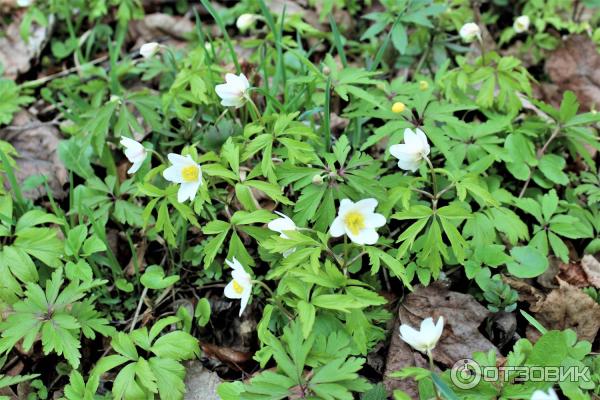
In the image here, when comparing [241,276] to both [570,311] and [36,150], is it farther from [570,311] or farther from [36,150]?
[36,150]

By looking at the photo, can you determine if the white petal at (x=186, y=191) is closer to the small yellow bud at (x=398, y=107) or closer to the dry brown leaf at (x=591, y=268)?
the small yellow bud at (x=398, y=107)

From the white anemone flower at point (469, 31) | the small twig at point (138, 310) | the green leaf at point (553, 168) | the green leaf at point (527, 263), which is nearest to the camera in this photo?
the green leaf at point (527, 263)

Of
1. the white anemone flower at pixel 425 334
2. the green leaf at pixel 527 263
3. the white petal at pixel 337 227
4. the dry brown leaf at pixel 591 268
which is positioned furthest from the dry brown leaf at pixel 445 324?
the white petal at pixel 337 227

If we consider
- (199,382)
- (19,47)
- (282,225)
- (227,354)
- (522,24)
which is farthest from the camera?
(19,47)

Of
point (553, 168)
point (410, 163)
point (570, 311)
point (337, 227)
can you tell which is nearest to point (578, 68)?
point (553, 168)

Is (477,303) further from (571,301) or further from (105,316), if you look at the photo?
(105,316)

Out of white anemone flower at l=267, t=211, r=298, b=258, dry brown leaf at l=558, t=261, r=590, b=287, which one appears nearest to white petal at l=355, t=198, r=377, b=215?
white anemone flower at l=267, t=211, r=298, b=258
